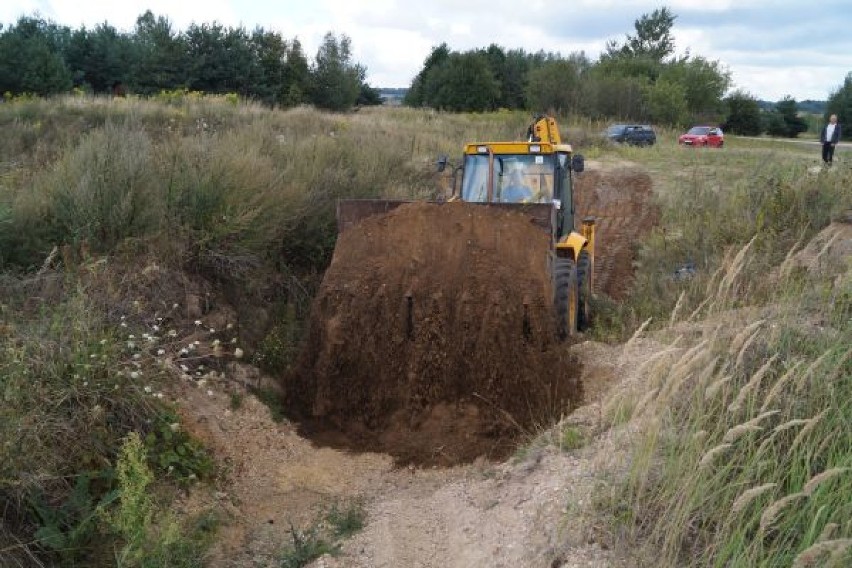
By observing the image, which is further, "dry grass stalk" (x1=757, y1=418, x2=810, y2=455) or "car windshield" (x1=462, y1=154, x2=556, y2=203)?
"car windshield" (x1=462, y1=154, x2=556, y2=203)

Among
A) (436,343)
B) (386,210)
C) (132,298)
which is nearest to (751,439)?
(436,343)

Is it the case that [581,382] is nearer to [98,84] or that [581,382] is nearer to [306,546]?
[306,546]

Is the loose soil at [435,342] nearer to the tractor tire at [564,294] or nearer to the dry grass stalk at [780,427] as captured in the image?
the tractor tire at [564,294]

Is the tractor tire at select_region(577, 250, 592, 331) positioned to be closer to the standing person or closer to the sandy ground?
the sandy ground

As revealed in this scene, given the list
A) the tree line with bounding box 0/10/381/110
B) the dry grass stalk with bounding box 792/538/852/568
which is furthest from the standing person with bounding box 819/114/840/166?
the tree line with bounding box 0/10/381/110

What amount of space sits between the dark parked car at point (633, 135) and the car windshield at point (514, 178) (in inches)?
748

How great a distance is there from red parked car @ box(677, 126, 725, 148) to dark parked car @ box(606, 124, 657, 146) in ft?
7.01

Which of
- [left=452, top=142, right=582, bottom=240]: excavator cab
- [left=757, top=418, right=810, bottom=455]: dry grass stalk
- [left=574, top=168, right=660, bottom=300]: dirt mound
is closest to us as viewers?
[left=757, top=418, right=810, bottom=455]: dry grass stalk

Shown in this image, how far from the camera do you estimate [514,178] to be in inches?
351

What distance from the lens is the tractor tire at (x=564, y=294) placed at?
7.44 metres

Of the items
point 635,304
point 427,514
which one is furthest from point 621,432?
point 635,304

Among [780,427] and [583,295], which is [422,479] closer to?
[780,427]

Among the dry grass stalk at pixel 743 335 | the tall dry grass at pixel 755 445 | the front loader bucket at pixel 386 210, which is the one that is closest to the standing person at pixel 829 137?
the front loader bucket at pixel 386 210

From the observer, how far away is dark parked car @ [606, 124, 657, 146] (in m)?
27.1
